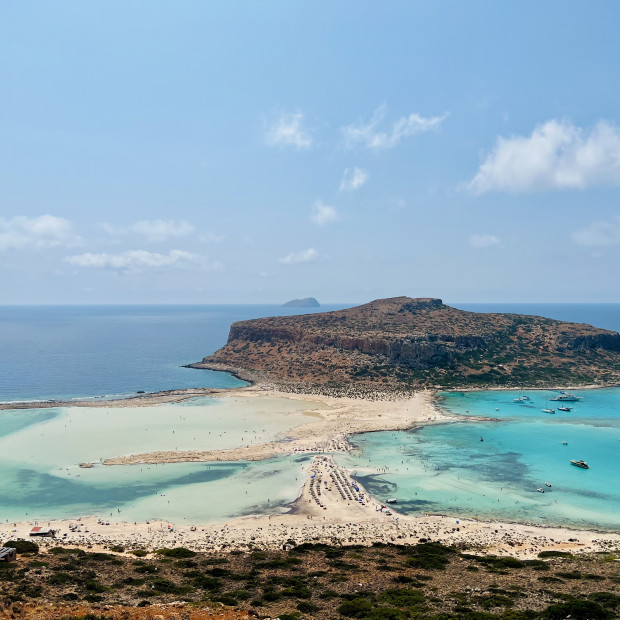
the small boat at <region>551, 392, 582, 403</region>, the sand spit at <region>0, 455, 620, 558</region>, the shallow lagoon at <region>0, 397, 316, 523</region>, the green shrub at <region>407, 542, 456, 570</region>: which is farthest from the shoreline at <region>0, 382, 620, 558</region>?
the small boat at <region>551, 392, 582, 403</region>

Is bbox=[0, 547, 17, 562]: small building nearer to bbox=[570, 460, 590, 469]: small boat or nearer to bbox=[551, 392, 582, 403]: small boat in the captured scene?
bbox=[570, 460, 590, 469]: small boat

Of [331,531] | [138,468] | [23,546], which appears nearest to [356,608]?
[331,531]

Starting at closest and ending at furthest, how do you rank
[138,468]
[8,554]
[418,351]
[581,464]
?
[8,554], [138,468], [581,464], [418,351]

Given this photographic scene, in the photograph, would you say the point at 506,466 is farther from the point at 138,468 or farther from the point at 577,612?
the point at 138,468

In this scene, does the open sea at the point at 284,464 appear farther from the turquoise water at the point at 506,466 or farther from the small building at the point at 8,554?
the small building at the point at 8,554

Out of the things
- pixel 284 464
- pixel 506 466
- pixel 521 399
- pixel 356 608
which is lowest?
pixel 506 466

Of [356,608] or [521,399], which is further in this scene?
[521,399]
